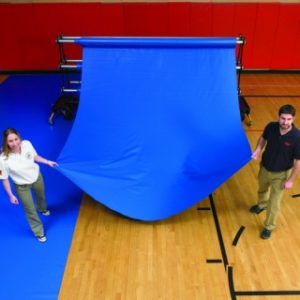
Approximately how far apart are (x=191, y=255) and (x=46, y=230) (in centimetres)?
135

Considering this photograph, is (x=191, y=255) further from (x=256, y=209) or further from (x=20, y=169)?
(x=20, y=169)

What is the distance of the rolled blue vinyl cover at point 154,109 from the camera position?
3.07 m

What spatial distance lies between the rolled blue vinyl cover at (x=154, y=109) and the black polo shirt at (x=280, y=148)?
49cm

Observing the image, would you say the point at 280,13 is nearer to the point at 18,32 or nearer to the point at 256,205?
the point at 256,205

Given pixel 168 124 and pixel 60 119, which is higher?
pixel 168 124

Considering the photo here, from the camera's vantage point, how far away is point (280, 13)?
6.55 meters

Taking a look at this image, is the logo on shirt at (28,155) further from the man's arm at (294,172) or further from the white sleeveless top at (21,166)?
the man's arm at (294,172)

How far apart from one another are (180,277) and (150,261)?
28cm

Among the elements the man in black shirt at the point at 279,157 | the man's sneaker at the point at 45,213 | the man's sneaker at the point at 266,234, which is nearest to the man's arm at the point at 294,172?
the man in black shirt at the point at 279,157

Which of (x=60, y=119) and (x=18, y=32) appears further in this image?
(x=18, y=32)

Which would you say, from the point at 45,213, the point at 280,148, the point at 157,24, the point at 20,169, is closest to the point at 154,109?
the point at 280,148

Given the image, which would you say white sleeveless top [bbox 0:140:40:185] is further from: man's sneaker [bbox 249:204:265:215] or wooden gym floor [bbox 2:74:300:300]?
man's sneaker [bbox 249:204:265:215]

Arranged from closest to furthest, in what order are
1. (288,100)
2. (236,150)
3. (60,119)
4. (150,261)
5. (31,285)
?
1. (31,285)
2. (150,261)
3. (236,150)
4. (60,119)
5. (288,100)

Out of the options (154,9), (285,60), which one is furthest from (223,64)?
(285,60)
